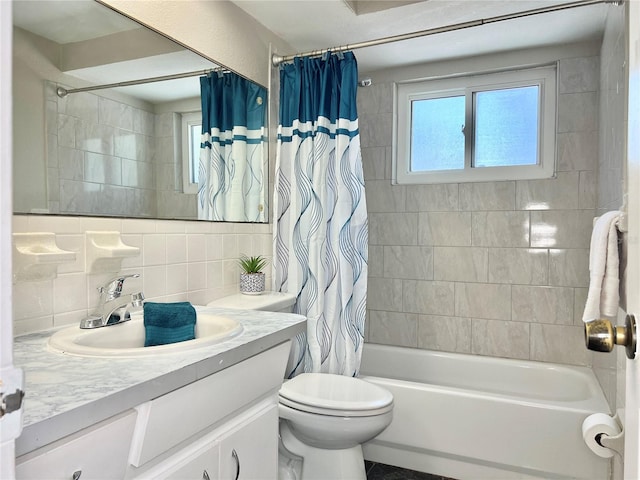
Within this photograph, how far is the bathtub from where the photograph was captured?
1971 mm

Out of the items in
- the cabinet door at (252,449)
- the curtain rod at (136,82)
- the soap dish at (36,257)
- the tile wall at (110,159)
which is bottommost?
the cabinet door at (252,449)

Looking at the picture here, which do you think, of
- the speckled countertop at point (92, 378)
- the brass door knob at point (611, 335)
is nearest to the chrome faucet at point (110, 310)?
the speckled countertop at point (92, 378)

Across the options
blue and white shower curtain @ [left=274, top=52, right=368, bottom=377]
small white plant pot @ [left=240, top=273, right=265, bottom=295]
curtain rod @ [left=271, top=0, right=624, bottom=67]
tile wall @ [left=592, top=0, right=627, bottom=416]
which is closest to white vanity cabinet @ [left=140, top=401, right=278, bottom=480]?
small white plant pot @ [left=240, top=273, right=265, bottom=295]

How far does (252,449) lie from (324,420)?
527mm

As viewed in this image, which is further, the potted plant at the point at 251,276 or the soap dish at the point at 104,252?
the potted plant at the point at 251,276

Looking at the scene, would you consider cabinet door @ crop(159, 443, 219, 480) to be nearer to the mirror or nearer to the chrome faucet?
the chrome faucet

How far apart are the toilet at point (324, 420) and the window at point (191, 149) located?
52 centimetres

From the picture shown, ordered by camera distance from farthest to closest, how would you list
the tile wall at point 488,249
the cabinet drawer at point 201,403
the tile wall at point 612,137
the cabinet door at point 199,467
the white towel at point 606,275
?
the tile wall at point 488,249
the tile wall at point 612,137
the white towel at point 606,275
the cabinet door at point 199,467
the cabinet drawer at point 201,403

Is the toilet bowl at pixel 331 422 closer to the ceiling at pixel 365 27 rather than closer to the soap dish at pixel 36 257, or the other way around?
the soap dish at pixel 36 257

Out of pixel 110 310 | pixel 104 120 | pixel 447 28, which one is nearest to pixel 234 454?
pixel 110 310

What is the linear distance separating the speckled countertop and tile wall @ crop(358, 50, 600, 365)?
1.83 meters

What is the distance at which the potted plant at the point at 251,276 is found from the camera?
2.11 m

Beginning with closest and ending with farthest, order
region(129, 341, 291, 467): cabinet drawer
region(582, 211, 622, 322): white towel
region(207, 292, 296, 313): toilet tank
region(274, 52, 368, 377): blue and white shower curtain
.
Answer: region(129, 341, 291, 467): cabinet drawer
region(582, 211, 622, 322): white towel
region(207, 292, 296, 313): toilet tank
region(274, 52, 368, 377): blue and white shower curtain

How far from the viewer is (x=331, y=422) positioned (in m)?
1.76
